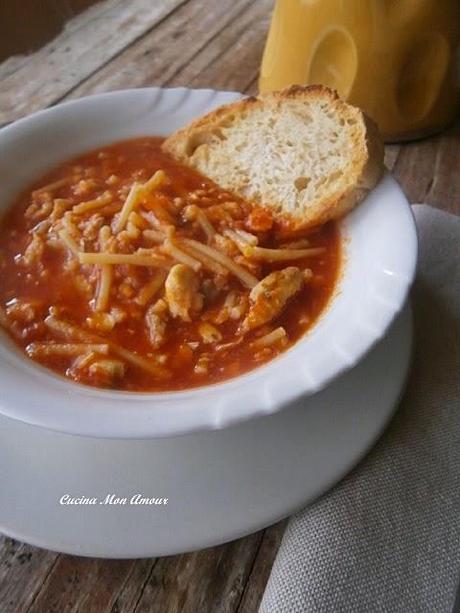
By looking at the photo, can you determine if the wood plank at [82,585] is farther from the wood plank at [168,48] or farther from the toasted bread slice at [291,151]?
the wood plank at [168,48]

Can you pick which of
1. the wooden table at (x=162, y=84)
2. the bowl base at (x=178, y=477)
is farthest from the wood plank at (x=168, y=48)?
the bowl base at (x=178, y=477)

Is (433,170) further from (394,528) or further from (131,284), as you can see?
(394,528)

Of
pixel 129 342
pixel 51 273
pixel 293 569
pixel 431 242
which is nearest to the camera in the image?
pixel 293 569

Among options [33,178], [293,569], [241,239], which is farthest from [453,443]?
[33,178]

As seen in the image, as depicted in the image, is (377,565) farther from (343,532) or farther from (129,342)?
(129,342)

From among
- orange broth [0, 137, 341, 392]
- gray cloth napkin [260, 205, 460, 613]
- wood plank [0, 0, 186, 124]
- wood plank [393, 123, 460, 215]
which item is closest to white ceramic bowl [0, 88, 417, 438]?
orange broth [0, 137, 341, 392]

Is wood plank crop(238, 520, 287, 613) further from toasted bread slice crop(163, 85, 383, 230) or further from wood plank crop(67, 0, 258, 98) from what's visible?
wood plank crop(67, 0, 258, 98)

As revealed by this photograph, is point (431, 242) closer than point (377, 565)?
No
